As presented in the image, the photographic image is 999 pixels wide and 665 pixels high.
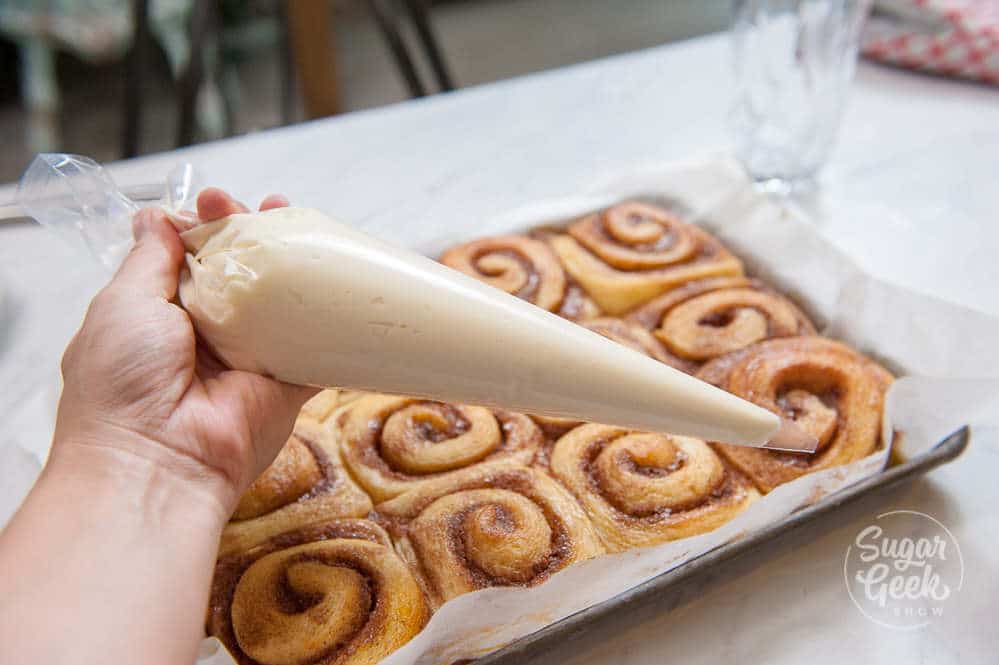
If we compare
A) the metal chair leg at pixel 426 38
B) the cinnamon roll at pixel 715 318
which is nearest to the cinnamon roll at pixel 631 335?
the cinnamon roll at pixel 715 318

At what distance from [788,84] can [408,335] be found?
1672mm

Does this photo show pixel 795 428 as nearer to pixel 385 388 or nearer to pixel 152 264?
pixel 385 388

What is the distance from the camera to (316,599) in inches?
46.1

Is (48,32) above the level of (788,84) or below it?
below

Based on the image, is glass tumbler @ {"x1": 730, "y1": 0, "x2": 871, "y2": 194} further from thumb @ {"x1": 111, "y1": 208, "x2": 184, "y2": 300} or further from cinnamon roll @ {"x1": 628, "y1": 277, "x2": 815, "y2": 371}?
thumb @ {"x1": 111, "y1": 208, "x2": 184, "y2": 300}

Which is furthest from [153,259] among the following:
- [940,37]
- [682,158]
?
[940,37]

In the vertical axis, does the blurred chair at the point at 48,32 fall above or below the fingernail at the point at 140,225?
below

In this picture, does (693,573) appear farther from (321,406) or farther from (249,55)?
(249,55)

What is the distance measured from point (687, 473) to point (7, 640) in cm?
96

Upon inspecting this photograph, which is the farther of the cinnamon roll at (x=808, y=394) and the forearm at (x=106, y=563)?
the cinnamon roll at (x=808, y=394)

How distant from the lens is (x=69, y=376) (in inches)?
41.5

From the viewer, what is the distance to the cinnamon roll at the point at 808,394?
138 centimetres

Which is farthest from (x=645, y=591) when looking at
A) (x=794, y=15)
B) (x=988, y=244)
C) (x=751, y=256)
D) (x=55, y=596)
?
(x=794, y=15)

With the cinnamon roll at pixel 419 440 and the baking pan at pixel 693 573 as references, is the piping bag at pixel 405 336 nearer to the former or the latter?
the baking pan at pixel 693 573
